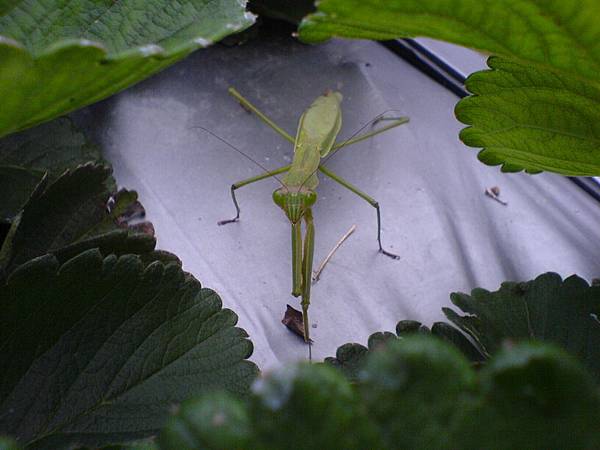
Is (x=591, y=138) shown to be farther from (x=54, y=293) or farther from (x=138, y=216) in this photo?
(x=138, y=216)

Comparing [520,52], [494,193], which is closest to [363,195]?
[494,193]

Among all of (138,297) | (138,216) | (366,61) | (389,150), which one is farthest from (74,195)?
(366,61)

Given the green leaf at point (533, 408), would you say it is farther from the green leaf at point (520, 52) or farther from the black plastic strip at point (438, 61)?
the black plastic strip at point (438, 61)

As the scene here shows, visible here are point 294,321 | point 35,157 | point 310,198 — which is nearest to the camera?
point 35,157

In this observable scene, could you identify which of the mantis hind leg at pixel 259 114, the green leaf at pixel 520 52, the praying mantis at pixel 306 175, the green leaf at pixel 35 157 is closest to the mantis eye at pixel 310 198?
the praying mantis at pixel 306 175

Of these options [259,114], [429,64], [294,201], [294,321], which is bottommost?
[294,321]

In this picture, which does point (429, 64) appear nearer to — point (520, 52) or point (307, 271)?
point (307, 271)
